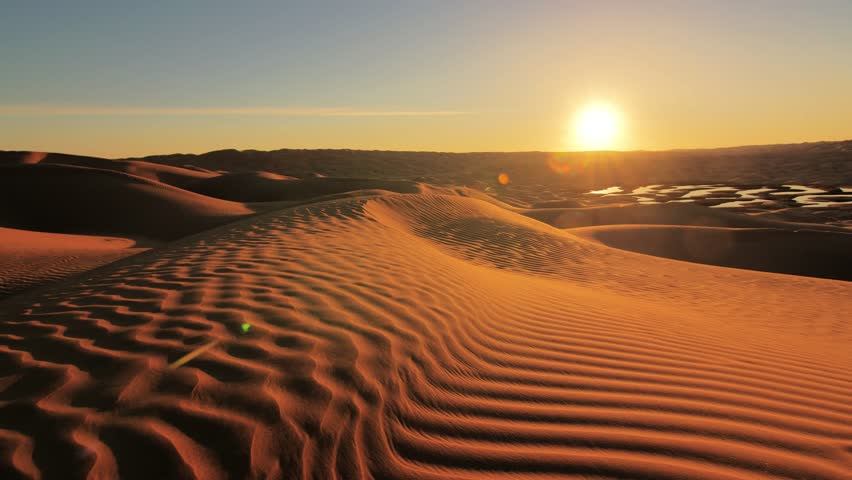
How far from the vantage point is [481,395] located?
107 inches

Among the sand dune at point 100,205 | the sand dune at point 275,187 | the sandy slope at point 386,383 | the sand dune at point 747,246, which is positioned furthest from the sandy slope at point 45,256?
the sand dune at point 747,246

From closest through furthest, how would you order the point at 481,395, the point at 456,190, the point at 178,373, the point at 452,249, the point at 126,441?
the point at 126,441 → the point at 178,373 → the point at 481,395 → the point at 452,249 → the point at 456,190

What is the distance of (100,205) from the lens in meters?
16.9

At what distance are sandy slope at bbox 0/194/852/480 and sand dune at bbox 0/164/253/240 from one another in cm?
1172

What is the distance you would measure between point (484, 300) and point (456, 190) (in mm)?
26049

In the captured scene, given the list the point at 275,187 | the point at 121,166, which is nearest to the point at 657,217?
the point at 275,187

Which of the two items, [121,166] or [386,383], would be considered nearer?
[386,383]

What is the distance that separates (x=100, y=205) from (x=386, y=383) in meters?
18.2

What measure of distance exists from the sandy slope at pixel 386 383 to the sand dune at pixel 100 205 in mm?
11720

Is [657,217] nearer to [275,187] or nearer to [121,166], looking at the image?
[275,187]

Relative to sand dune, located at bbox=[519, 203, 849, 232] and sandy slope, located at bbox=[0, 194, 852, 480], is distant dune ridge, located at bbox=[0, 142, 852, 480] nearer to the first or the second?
sandy slope, located at bbox=[0, 194, 852, 480]

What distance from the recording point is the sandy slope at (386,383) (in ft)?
6.68

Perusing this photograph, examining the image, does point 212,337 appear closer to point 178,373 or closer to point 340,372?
point 178,373

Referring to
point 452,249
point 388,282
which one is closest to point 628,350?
point 388,282
